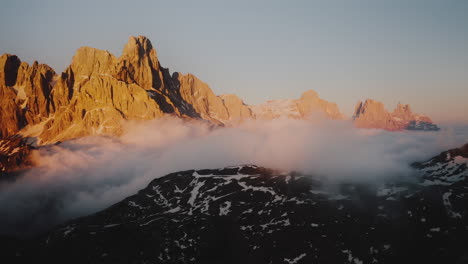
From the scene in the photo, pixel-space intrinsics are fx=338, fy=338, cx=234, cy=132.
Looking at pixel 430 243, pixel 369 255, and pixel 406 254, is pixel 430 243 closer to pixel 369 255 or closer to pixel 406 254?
pixel 406 254

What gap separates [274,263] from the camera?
198750 millimetres

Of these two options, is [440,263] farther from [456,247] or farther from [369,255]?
[369,255]

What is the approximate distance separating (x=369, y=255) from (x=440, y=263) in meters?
35.3

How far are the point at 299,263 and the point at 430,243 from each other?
79.0m

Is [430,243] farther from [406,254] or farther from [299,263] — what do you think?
[299,263]

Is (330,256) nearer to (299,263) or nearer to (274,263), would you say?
(299,263)

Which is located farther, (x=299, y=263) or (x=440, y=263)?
(x=299, y=263)

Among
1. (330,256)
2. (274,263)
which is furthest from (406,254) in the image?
(274,263)

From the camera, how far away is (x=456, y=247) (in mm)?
190500

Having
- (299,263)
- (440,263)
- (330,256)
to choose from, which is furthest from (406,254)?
(299,263)

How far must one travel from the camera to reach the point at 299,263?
195 meters

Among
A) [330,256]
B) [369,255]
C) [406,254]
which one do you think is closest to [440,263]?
[406,254]

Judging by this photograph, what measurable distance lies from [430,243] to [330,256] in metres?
59.7

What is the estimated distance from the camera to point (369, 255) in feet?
643
